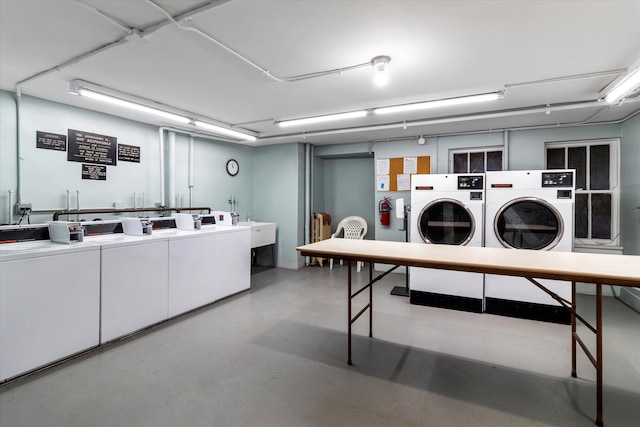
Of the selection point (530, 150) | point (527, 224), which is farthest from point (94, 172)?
point (530, 150)

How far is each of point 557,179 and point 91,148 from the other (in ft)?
19.5

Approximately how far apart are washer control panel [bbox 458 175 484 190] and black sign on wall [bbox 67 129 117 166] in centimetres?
487

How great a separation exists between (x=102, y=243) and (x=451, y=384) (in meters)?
3.37

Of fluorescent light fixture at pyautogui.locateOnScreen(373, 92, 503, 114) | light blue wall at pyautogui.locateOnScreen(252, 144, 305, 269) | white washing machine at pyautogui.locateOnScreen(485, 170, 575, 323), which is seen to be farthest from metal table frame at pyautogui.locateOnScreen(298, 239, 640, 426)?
light blue wall at pyautogui.locateOnScreen(252, 144, 305, 269)

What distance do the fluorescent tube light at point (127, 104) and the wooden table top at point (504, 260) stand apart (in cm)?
279

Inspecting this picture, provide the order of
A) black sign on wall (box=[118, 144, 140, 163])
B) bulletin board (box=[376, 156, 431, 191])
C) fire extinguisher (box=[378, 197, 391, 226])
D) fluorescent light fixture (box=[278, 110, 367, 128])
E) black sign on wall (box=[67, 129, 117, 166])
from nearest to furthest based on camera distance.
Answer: black sign on wall (box=[67, 129, 117, 166])
fluorescent light fixture (box=[278, 110, 367, 128])
black sign on wall (box=[118, 144, 140, 163])
bulletin board (box=[376, 156, 431, 191])
fire extinguisher (box=[378, 197, 391, 226])

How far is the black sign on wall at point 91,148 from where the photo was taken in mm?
3699

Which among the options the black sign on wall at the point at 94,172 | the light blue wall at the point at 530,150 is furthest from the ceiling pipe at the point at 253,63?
the light blue wall at the point at 530,150

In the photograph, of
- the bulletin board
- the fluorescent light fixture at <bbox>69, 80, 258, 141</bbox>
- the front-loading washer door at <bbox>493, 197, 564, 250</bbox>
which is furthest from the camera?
the bulletin board

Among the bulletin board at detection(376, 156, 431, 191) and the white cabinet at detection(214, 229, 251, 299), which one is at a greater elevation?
the bulletin board at detection(376, 156, 431, 191)

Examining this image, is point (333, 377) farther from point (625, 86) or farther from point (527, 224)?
point (625, 86)

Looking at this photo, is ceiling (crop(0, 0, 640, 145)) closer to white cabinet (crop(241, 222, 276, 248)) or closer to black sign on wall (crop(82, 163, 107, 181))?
black sign on wall (crop(82, 163, 107, 181))

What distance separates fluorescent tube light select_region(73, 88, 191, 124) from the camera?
305 centimetres

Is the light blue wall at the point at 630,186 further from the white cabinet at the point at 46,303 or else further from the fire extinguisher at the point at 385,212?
the white cabinet at the point at 46,303
